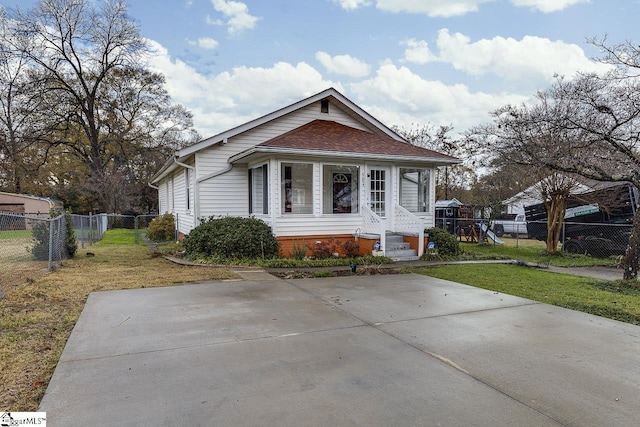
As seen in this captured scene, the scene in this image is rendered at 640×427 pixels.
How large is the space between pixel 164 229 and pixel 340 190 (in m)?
9.38

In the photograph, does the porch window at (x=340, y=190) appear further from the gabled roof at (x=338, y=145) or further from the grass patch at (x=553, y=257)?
the grass patch at (x=553, y=257)

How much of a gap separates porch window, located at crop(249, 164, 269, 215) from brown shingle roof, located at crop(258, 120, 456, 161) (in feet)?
4.05

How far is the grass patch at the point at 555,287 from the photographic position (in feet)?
19.6

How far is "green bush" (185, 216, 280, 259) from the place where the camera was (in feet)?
32.9

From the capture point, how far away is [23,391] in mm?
3051

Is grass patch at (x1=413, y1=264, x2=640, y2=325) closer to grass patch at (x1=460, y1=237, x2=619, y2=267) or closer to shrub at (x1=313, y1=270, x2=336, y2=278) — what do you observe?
grass patch at (x1=460, y1=237, x2=619, y2=267)

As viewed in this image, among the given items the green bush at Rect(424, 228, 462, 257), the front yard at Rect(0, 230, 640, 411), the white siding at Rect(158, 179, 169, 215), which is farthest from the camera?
the white siding at Rect(158, 179, 169, 215)

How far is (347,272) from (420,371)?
219 inches

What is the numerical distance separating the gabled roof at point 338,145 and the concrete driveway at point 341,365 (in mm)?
5346

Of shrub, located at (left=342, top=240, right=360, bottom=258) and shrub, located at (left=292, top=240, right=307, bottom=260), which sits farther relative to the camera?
shrub, located at (left=342, top=240, right=360, bottom=258)

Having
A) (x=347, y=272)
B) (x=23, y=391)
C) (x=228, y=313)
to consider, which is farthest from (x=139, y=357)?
(x=347, y=272)

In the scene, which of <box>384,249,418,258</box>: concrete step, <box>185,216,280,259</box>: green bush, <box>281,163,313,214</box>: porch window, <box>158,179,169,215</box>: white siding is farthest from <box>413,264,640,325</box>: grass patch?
<box>158,179,169,215</box>: white siding

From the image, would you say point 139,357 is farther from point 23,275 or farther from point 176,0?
point 176,0
